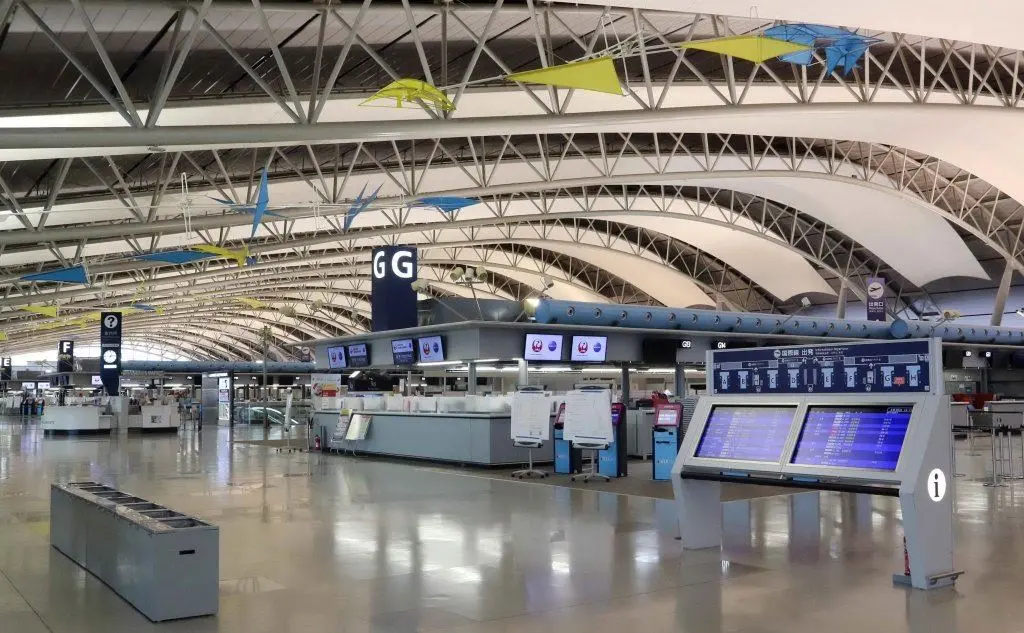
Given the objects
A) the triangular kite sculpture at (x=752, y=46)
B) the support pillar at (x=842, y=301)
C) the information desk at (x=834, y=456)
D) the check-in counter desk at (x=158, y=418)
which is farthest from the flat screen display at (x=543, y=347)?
the support pillar at (x=842, y=301)

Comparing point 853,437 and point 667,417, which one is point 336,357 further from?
point 853,437

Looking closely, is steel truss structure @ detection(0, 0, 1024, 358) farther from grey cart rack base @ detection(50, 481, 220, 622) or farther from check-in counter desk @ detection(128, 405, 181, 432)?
grey cart rack base @ detection(50, 481, 220, 622)

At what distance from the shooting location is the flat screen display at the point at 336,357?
23.5m

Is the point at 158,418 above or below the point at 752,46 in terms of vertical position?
below

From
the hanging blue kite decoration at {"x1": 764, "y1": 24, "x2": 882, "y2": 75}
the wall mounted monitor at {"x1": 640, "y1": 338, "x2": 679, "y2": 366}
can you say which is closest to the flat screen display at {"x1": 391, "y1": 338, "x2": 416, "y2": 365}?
the wall mounted monitor at {"x1": 640, "y1": 338, "x2": 679, "y2": 366}

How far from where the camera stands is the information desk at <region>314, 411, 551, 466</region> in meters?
16.5

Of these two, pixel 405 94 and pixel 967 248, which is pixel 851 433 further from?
pixel 967 248

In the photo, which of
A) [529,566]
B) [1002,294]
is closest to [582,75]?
[529,566]

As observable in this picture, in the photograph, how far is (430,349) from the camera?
1964cm

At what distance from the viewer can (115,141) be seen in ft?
45.3

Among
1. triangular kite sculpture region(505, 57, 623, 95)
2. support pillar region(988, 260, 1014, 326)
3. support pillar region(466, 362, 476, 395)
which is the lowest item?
support pillar region(466, 362, 476, 395)

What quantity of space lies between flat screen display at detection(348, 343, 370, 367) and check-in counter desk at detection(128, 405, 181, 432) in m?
14.0

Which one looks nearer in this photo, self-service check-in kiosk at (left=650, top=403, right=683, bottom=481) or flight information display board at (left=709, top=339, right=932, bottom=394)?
flight information display board at (left=709, top=339, right=932, bottom=394)

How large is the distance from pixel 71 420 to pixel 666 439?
25.1m
